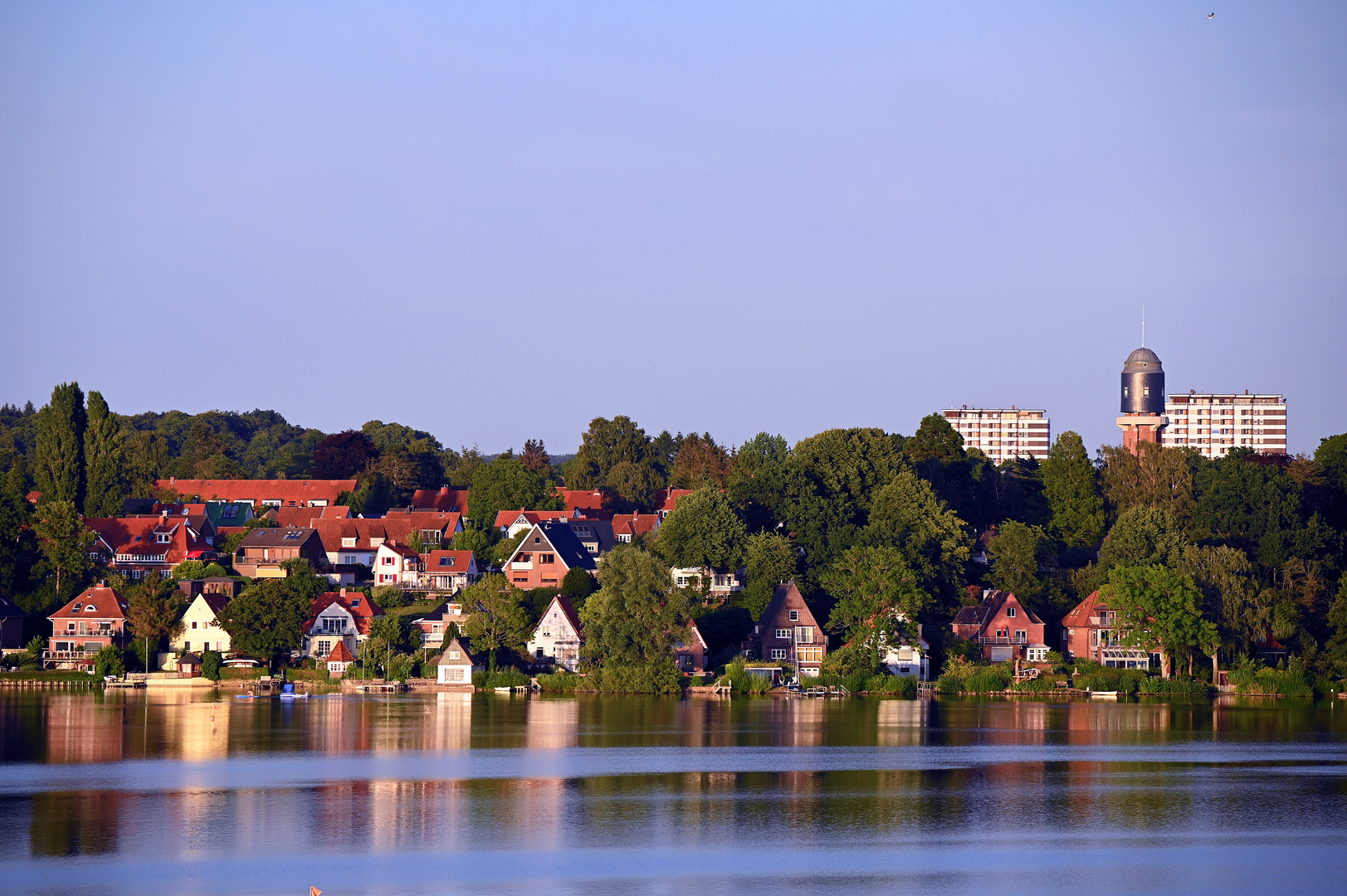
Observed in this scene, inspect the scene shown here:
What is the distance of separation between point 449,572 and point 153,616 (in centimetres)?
1709

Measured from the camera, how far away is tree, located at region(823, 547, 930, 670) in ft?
236

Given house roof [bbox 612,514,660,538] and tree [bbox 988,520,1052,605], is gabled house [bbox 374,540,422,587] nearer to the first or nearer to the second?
house roof [bbox 612,514,660,538]

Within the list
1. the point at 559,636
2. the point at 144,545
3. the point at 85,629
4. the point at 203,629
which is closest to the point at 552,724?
the point at 559,636

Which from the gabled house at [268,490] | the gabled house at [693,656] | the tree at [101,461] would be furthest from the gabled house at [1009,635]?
the gabled house at [268,490]

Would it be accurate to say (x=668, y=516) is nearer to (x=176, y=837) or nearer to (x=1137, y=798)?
(x=1137, y=798)

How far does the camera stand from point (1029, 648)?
75.2m

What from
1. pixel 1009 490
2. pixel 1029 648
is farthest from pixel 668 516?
pixel 1009 490

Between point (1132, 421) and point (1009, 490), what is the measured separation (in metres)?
49.3

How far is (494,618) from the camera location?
74.6 m

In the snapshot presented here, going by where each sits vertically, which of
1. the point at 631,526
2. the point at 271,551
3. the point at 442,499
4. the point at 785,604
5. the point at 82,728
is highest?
the point at 442,499

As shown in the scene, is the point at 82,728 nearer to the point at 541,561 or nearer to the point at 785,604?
the point at 785,604

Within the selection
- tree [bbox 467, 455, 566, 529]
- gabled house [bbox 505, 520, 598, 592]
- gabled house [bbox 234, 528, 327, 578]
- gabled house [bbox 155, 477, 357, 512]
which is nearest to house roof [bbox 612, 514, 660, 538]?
tree [bbox 467, 455, 566, 529]

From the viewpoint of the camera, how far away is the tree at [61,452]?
9338cm

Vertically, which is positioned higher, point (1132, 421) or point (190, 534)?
point (1132, 421)
